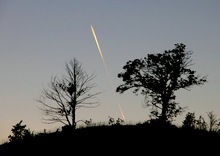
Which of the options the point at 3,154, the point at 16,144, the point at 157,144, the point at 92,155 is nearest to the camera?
the point at 92,155

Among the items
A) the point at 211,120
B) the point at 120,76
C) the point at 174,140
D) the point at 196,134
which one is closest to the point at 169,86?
the point at 120,76

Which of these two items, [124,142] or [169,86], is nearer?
[124,142]

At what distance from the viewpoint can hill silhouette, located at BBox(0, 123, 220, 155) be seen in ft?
59.8

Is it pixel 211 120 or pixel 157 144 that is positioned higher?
pixel 211 120

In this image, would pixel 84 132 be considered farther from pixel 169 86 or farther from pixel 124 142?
pixel 169 86

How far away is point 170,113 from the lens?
36.1 metres

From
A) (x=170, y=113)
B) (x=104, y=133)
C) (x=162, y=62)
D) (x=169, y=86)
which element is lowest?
(x=104, y=133)

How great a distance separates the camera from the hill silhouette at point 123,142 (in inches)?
717

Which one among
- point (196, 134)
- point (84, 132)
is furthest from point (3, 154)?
point (196, 134)

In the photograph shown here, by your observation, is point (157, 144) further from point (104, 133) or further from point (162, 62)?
point (162, 62)

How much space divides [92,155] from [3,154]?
7526 mm

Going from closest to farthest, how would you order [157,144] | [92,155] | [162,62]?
1. [92,155]
2. [157,144]
3. [162,62]

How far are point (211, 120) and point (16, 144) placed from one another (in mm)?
51018

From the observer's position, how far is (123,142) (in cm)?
1939
